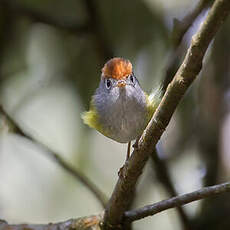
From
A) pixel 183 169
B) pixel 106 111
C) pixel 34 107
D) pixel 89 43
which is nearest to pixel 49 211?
pixel 34 107

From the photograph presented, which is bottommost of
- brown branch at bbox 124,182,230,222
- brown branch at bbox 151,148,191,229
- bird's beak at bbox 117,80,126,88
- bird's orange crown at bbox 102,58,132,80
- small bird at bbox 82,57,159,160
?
brown branch at bbox 151,148,191,229

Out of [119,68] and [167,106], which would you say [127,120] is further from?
[167,106]

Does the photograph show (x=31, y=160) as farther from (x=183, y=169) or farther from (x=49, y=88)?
(x=183, y=169)

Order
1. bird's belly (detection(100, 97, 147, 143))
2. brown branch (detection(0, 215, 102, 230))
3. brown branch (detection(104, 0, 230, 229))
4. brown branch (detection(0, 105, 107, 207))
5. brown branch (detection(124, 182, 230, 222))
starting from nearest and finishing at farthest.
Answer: brown branch (detection(104, 0, 230, 229)), brown branch (detection(124, 182, 230, 222)), bird's belly (detection(100, 97, 147, 143)), brown branch (detection(0, 215, 102, 230)), brown branch (detection(0, 105, 107, 207))

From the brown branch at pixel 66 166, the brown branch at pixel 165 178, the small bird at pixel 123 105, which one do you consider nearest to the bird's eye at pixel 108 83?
the small bird at pixel 123 105

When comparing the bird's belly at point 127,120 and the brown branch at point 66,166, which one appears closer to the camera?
the bird's belly at point 127,120

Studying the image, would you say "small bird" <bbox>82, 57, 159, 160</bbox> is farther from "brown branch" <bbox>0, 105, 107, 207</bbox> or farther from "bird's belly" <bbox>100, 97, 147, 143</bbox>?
"brown branch" <bbox>0, 105, 107, 207</bbox>

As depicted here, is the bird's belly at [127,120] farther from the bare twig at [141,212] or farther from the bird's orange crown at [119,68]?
the bare twig at [141,212]

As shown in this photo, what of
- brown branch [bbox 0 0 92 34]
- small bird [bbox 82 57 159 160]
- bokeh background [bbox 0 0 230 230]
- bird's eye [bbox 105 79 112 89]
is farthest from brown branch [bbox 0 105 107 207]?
brown branch [bbox 0 0 92 34]
